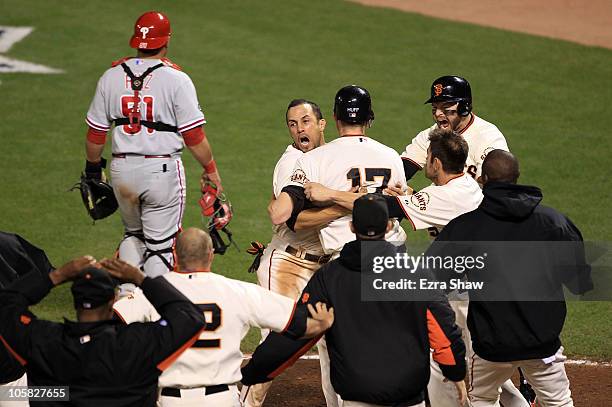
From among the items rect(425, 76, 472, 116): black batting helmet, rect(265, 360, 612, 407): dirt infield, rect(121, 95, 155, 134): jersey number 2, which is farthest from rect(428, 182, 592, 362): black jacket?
rect(121, 95, 155, 134): jersey number 2

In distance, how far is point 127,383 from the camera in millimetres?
4566

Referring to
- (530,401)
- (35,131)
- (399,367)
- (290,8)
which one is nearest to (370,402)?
(399,367)

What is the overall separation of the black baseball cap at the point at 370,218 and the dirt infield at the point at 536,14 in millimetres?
12628

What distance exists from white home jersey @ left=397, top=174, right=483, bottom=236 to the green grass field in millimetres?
2398

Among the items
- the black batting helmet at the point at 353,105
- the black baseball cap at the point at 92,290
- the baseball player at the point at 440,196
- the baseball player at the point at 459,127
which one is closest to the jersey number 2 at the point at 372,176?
the baseball player at the point at 440,196

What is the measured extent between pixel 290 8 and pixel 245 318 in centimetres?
1356

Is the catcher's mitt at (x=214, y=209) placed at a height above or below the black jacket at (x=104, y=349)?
below

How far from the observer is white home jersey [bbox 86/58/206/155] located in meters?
7.30

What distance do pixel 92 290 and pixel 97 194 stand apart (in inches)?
132

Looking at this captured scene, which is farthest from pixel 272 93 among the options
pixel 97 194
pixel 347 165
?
pixel 347 165

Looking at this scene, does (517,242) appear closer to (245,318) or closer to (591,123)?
(245,318)

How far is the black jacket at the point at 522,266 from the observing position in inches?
225

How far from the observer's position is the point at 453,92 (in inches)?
288

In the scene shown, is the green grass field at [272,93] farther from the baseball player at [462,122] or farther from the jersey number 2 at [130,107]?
the jersey number 2 at [130,107]
